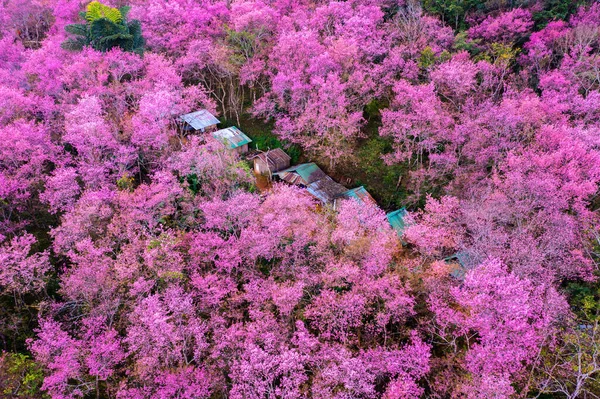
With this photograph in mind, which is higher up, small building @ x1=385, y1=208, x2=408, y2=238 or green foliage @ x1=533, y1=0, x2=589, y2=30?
green foliage @ x1=533, y1=0, x2=589, y2=30

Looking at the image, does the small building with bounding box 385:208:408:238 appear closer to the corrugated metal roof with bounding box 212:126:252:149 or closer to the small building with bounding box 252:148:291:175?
the small building with bounding box 252:148:291:175

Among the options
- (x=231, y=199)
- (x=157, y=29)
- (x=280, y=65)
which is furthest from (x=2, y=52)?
(x=231, y=199)

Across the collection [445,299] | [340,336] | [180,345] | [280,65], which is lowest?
[180,345]

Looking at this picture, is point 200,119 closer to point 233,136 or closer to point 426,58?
point 233,136

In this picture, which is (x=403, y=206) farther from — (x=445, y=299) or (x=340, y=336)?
(x=340, y=336)

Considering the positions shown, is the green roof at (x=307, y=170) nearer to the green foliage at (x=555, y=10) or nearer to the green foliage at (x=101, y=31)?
the green foliage at (x=101, y=31)

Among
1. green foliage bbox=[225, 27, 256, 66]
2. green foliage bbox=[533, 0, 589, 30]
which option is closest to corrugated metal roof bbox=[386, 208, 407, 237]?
green foliage bbox=[225, 27, 256, 66]
